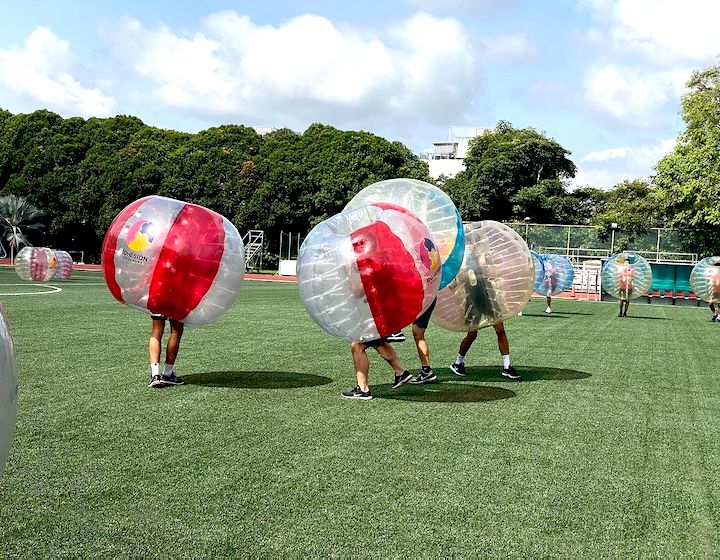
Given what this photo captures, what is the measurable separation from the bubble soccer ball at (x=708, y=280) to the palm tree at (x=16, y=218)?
4061cm

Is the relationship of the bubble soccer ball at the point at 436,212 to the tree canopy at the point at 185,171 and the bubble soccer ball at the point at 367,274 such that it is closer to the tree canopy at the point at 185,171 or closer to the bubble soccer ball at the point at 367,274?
the bubble soccer ball at the point at 367,274

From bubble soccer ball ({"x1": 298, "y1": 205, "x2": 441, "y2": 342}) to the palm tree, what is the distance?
48.1 m

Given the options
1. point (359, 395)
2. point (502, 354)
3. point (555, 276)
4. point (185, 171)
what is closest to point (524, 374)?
point (502, 354)

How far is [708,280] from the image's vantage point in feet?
79.9

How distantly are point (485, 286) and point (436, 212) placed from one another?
42.2 inches

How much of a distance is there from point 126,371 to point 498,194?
52071 mm

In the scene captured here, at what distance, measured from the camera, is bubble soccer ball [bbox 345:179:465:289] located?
9.05m

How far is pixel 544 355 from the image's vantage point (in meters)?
13.9

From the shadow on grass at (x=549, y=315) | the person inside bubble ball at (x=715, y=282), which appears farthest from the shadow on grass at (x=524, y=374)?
the person inside bubble ball at (x=715, y=282)

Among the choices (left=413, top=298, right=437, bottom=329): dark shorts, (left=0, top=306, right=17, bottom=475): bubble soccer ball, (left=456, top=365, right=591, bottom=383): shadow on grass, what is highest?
(left=0, top=306, right=17, bottom=475): bubble soccer ball

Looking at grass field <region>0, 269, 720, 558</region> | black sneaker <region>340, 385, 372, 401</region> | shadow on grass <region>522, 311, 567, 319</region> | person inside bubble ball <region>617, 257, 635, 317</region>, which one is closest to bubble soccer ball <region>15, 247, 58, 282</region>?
shadow on grass <region>522, 311, 567, 319</region>

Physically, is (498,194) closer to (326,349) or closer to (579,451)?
(326,349)

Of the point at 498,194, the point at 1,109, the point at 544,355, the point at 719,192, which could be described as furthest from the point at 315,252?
the point at 1,109

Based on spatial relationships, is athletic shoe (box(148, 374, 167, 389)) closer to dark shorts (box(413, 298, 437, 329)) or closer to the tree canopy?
dark shorts (box(413, 298, 437, 329))
